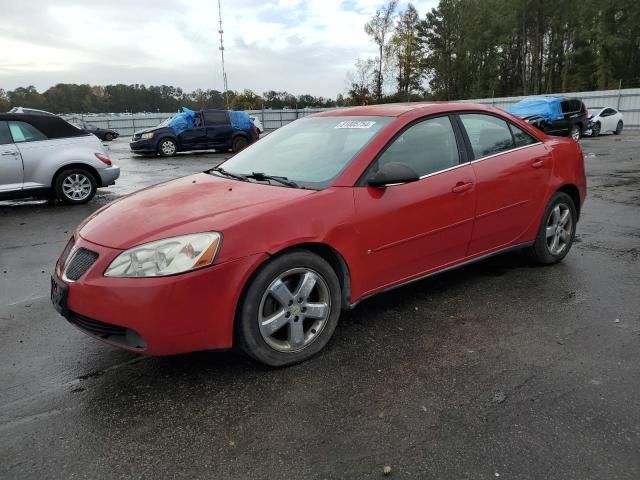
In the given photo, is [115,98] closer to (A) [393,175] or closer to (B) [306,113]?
(B) [306,113]

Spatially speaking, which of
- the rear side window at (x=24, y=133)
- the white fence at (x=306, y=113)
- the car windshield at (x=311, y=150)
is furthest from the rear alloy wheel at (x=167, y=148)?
the car windshield at (x=311, y=150)

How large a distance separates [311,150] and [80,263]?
5.83ft

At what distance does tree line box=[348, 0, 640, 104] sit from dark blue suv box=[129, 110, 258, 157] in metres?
27.3

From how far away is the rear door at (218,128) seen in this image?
62.8 ft

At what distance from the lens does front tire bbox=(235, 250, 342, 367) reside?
113 inches

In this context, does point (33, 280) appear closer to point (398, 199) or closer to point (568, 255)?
point (398, 199)

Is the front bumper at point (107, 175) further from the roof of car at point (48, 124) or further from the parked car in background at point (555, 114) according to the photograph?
the parked car in background at point (555, 114)

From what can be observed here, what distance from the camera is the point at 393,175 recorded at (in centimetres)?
328

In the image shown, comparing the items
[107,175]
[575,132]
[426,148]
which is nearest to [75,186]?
[107,175]

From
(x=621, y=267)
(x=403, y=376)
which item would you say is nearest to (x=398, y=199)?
(x=403, y=376)

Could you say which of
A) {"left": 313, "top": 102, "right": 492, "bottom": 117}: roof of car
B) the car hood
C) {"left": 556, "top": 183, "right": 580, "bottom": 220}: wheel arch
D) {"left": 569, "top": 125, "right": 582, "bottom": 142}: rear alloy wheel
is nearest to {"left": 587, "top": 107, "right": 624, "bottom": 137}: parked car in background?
{"left": 569, "top": 125, "right": 582, "bottom": 142}: rear alloy wheel

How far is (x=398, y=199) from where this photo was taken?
346 centimetres

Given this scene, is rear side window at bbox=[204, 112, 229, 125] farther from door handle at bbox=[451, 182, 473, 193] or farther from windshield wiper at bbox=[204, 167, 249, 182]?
door handle at bbox=[451, 182, 473, 193]

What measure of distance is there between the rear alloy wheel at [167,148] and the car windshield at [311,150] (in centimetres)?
1492
